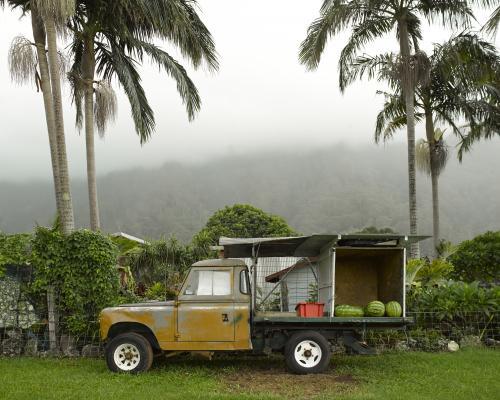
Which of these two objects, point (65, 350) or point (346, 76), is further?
point (346, 76)

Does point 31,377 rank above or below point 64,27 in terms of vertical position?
below

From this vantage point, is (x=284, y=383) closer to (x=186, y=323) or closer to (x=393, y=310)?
(x=186, y=323)

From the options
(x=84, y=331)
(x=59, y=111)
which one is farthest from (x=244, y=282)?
(x=59, y=111)

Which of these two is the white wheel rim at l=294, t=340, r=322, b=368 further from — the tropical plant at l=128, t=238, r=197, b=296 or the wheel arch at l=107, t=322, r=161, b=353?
the tropical plant at l=128, t=238, r=197, b=296

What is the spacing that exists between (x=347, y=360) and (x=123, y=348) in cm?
403

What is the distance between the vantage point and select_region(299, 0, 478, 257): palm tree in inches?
717

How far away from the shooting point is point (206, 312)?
988 centimetres

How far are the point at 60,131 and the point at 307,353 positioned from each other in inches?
270

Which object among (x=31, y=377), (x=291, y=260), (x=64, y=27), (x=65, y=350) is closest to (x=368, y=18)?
(x=291, y=260)

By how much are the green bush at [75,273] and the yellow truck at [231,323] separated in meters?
2.02

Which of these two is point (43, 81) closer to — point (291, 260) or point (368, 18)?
point (291, 260)

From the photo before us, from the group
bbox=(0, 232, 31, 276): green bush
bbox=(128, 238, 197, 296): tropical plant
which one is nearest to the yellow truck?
bbox=(0, 232, 31, 276): green bush

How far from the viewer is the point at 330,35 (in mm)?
18500

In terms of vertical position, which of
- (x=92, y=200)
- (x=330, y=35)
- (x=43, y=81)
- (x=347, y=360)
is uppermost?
(x=330, y=35)
